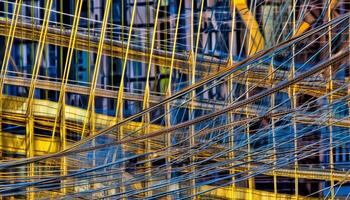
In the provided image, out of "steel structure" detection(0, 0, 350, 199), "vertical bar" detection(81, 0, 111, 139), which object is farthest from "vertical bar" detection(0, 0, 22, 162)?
"vertical bar" detection(81, 0, 111, 139)

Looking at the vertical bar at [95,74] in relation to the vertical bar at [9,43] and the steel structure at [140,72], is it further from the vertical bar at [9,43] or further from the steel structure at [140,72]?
the vertical bar at [9,43]

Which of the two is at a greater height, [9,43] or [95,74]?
[9,43]

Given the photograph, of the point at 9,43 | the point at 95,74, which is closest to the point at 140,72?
the point at 95,74

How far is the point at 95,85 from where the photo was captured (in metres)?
3.35

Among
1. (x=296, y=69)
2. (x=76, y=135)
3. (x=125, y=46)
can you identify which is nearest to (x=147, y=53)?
(x=125, y=46)

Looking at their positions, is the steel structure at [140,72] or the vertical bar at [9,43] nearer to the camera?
the steel structure at [140,72]

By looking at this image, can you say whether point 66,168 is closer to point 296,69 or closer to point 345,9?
point 296,69

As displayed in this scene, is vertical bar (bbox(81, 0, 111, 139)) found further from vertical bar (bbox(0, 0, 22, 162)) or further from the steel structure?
vertical bar (bbox(0, 0, 22, 162))

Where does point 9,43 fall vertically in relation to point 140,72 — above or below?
above

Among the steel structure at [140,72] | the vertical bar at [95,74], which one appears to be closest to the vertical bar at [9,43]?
the steel structure at [140,72]

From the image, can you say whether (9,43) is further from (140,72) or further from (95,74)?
(140,72)

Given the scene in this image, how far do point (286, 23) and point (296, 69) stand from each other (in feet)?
0.66

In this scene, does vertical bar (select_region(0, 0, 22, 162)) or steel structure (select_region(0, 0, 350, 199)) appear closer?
steel structure (select_region(0, 0, 350, 199))

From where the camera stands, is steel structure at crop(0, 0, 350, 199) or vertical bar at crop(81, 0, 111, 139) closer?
steel structure at crop(0, 0, 350, 199)
